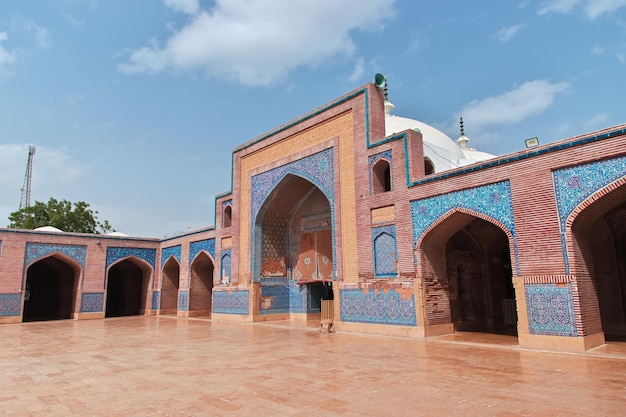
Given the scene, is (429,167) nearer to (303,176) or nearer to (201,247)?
(303,176)

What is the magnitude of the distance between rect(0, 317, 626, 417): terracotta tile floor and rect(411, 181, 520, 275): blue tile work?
2.08 meters

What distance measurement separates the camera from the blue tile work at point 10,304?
15102 mm

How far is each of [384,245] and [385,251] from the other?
0.13 meters

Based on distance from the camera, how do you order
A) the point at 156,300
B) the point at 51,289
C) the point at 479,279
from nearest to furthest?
the point at 479,279 < the point at 156,300 < the point at 51,289

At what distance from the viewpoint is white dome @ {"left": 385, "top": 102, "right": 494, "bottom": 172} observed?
12891 millimetres

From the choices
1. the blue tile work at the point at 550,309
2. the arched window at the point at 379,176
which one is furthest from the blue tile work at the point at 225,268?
the blue tile work at the point at 550,309

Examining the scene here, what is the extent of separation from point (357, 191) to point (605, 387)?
6.62 meters

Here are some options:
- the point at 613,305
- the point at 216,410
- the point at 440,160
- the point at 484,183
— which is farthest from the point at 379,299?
the point at 216,410

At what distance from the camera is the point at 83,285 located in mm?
16766

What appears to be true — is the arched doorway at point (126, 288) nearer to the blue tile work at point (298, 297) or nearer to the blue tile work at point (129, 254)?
the blue tile work at point (129, 254)

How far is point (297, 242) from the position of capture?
45.8 feet

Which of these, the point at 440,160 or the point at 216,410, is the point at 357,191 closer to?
the point at 440,160

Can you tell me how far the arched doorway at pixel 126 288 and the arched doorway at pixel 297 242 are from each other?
762cm

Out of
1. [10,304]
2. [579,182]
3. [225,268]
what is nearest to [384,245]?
[579,182]
